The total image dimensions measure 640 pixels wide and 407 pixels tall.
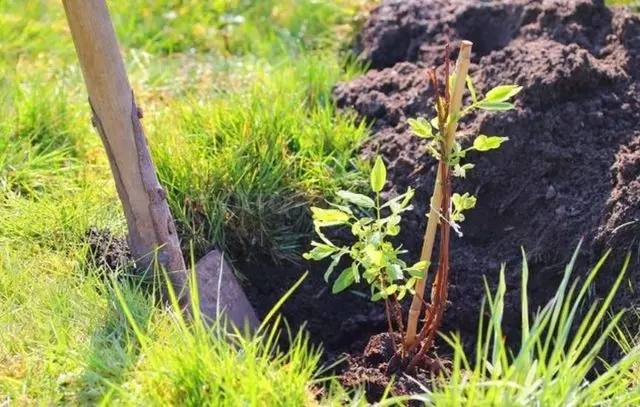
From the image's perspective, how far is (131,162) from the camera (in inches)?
118

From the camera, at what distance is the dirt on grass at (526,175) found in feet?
10.6

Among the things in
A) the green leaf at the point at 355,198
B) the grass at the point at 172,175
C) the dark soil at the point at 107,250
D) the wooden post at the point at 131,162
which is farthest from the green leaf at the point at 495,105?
the dark soil at the point at 107,250

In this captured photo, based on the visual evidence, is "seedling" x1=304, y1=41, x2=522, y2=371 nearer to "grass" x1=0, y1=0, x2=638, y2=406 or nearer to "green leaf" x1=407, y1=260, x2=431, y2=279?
"green leaf" x1=407, y1=260, x2=431, y2=279

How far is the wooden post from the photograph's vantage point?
282 centimetres

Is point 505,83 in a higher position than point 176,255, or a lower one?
higher

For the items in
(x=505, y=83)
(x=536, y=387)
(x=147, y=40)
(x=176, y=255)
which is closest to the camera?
(x=536, y=387)

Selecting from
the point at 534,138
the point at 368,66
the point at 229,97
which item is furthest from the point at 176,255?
the point at 368,66

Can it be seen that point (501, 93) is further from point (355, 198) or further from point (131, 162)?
point (131, 162)

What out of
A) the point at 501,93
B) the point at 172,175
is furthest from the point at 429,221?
the point at 172,175

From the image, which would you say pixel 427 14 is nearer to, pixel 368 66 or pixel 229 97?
pixel 368 66

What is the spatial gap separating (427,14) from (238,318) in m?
1.83

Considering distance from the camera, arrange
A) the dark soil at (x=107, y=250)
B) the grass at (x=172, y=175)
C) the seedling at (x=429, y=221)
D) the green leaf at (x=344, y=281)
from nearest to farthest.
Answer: the grass at (x=172, y=175) < the seedling at (x=429, y=221) < the green leaf at (x=344, y=281) < the dark soil at (x=107, y=250)

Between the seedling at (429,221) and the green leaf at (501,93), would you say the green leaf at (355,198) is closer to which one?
the seedling at (429,221)

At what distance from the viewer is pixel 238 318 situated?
10.5ft
